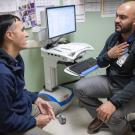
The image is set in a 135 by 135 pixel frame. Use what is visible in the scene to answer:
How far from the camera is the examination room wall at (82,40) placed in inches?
103

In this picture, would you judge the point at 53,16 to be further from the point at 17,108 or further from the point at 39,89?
the point at 17,108

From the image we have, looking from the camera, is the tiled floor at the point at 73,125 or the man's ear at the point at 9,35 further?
the tiled floor at the point at 73,125

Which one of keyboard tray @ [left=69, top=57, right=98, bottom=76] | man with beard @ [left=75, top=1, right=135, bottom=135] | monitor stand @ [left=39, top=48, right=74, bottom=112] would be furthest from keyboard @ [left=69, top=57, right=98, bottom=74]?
monitor stand @ [left=39, top=48, right=74, bottom=112]

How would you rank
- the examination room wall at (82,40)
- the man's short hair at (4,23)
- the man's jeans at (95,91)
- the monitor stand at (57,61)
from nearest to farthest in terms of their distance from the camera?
the man's short hair at (4,23) < the man's jeans at (95,91) < the monitor stand at (57,61) < the examination room wall at (82,40)

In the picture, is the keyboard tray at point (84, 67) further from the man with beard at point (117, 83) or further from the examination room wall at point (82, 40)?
the examination room wall at point (82, 40)

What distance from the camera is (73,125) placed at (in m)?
2.29

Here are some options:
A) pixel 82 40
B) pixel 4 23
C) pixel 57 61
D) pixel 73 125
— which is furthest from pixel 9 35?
pixel 82 40

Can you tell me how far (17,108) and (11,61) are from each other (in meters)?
0.28

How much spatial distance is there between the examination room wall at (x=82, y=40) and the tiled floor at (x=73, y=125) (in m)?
0.49

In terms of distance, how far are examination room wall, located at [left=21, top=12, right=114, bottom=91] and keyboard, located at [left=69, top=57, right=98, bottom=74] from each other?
1.83 feet

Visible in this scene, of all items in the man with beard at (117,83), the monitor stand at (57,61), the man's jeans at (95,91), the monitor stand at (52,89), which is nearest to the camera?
the man with beard at (117,83)

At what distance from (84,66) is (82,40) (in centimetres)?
71

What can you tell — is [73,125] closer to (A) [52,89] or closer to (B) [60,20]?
(A) [52,89]

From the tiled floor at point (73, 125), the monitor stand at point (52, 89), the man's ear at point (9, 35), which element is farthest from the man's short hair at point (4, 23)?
the tiled floor at point (73, 125)
